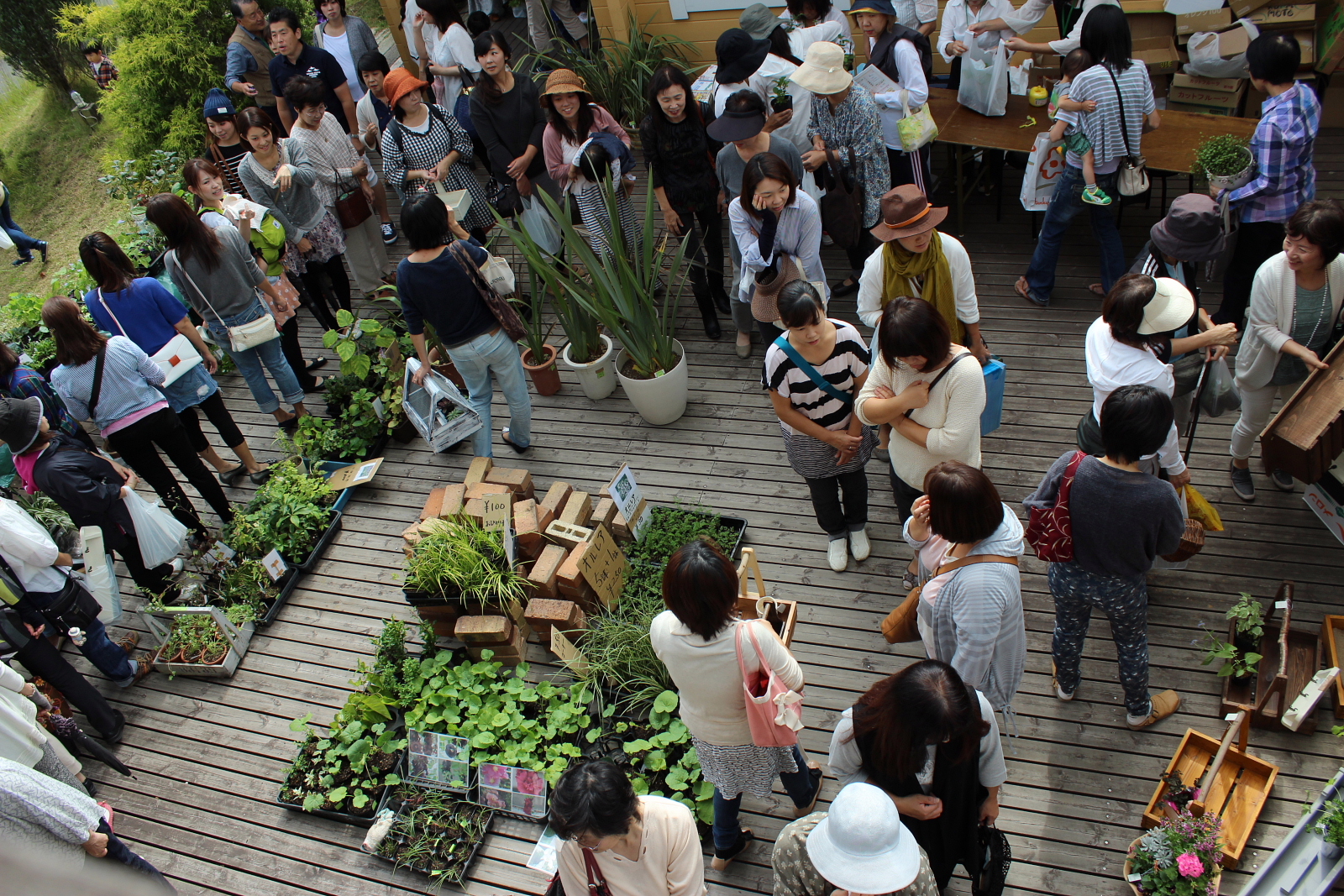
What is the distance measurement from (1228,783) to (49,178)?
1637cm

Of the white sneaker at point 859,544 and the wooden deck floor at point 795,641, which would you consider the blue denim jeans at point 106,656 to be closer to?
the wooden deck floor at point 795,641

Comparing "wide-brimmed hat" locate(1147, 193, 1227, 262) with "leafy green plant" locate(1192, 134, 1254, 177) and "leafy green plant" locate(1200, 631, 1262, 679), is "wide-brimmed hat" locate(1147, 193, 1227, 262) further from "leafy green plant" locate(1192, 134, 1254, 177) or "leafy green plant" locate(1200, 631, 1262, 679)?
"leafy green plant" locate(1200, 631, 1262, 679)

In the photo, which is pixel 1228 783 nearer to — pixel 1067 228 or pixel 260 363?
pixel 1067 228

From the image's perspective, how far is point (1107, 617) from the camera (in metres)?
3.07

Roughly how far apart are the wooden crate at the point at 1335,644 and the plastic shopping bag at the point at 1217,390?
864 mm

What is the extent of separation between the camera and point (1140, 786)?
312 centimetres

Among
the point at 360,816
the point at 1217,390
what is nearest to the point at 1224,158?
the point at 1217,390

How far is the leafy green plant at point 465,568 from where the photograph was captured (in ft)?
13.0

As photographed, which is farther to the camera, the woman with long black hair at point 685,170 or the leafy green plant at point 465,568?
the woman with long black hair at point 685,170

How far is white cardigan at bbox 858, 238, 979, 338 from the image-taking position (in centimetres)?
360

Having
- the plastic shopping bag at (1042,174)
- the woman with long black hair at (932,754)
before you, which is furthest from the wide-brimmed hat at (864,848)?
the plastic shopping bag at (1042,174)

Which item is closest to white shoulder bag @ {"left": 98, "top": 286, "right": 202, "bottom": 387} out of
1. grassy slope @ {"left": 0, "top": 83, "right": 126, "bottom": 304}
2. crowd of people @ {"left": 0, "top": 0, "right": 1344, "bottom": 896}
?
crowd of people @ {"left": 0, "top": 0, "right": 1344, "bottom": 896}

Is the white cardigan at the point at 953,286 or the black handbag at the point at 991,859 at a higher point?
the white cardigan at the point at 953,286

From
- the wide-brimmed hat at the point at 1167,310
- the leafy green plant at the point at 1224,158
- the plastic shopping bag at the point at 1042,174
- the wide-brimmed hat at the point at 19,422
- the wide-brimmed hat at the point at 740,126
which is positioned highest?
the wide-brimmed hat at the point at 740,126
